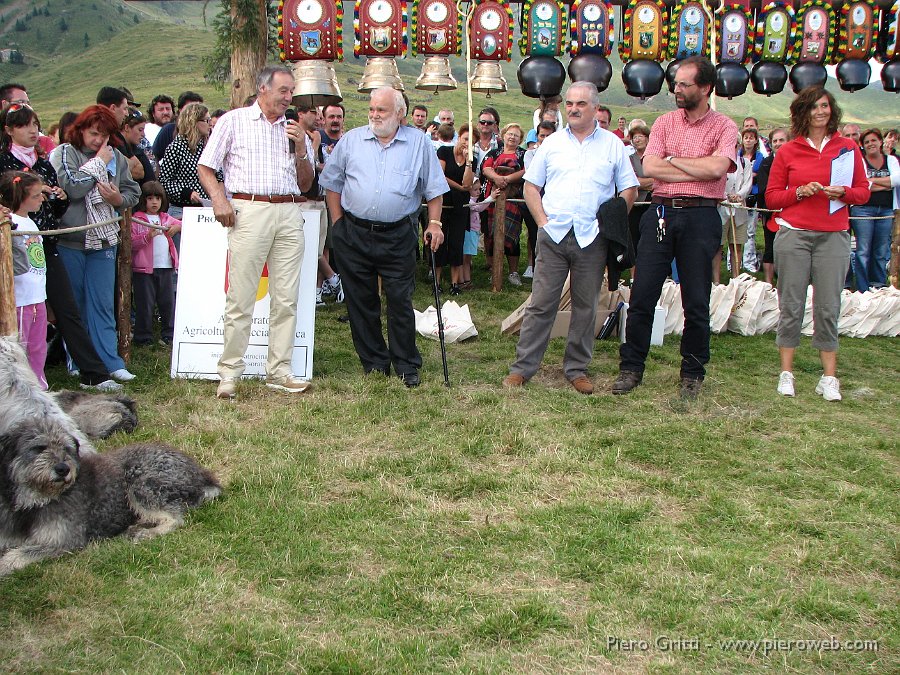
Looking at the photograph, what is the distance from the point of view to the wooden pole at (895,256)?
36.8ft

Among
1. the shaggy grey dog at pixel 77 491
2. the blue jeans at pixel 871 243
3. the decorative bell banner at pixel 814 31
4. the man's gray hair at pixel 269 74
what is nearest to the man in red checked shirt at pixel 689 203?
the man's gray hair at pixel 269 74

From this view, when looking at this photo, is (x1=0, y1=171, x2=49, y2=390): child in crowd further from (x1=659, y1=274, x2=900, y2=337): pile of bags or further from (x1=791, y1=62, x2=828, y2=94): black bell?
(x1=791, y1=62, x2=828, y2=94): black bell

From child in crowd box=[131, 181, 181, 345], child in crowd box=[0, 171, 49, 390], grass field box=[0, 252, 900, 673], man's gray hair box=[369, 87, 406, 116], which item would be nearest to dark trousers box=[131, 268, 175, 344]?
child in crowd box=[131, 181, 181, 345]

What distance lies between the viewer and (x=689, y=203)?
241 inches

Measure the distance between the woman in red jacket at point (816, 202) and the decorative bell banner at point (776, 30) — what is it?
17.4 feet

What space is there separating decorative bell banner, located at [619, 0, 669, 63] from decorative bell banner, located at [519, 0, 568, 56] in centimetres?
84

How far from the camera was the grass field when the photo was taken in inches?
120

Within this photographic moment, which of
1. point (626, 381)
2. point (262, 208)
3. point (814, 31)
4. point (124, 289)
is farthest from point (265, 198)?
point (814, 31)

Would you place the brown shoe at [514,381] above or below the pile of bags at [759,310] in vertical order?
below

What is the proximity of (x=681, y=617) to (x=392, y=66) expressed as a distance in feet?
28.0

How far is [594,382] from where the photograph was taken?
6812 millimetres

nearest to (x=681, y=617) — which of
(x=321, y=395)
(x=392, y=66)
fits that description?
(x=321, y=395)

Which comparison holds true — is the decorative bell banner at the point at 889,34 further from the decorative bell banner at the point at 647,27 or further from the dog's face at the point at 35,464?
the dog's face at the point at 35,464

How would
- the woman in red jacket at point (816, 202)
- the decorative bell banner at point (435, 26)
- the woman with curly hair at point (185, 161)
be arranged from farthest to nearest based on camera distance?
the decorative bell banner at point (435, 26)
the woman with curly hair at point (185, 161)
the woman in red jacket at point (816, 202)
